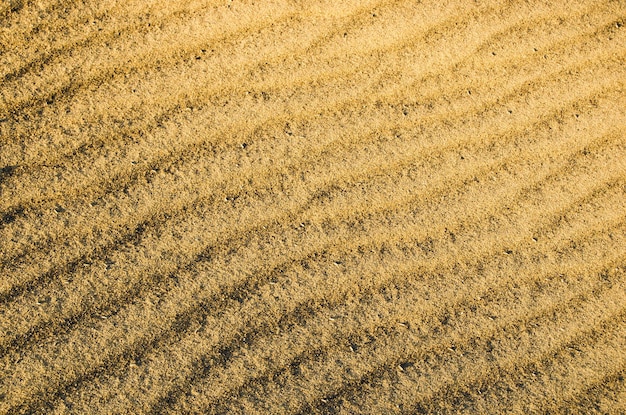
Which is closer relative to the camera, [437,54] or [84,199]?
[84,199]

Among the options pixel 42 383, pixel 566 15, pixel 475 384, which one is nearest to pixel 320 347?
pixel 475 384

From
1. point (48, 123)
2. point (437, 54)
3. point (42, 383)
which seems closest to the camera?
point (42, 383)

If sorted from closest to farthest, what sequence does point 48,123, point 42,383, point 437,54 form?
1. point 42,383
2. point 48,123
3. point 437,54

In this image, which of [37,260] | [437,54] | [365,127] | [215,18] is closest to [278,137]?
[365,127]

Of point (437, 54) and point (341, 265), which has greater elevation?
point (437, 54)

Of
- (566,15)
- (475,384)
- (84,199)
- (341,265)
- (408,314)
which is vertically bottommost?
(475,384)

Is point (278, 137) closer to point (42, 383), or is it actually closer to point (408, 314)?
point (408, 314)
